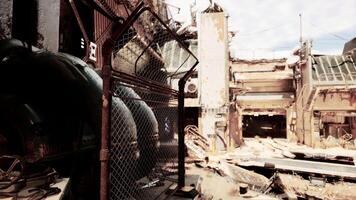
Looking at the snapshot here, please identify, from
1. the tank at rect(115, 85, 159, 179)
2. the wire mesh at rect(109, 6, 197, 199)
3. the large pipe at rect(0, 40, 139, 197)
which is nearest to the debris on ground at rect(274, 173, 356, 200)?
the wire mesh at rect(109, 6, 197, 199)

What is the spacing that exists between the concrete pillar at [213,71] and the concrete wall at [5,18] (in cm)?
1255

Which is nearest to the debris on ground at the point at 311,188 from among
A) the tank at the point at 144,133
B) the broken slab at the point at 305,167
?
the broken slab at the point at 305,167

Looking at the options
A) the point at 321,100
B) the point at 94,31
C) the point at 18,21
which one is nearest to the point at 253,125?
the point at 321,100

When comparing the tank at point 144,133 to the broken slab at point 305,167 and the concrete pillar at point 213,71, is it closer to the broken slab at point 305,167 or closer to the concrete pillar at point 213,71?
the broken slab at point 305,167

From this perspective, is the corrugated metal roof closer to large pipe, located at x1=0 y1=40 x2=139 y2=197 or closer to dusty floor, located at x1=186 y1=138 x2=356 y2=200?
dusty floor, located at x1=186 y1=138 x2=356 y2=200

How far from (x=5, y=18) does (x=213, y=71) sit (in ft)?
43.0

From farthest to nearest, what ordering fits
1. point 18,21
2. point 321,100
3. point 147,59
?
point 321,100
point 147,59
point 18,21

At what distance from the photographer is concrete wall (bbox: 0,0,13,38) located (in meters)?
5.03

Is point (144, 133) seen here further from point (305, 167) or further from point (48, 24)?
point (305, 167)

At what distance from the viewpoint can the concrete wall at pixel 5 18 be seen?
5031 mm

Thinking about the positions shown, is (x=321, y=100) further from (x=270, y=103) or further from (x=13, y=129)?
(x=13, y=129)

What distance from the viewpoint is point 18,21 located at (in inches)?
235

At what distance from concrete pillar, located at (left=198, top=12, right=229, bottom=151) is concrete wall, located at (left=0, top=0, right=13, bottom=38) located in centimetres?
1255

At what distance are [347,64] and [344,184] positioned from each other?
1194cm
